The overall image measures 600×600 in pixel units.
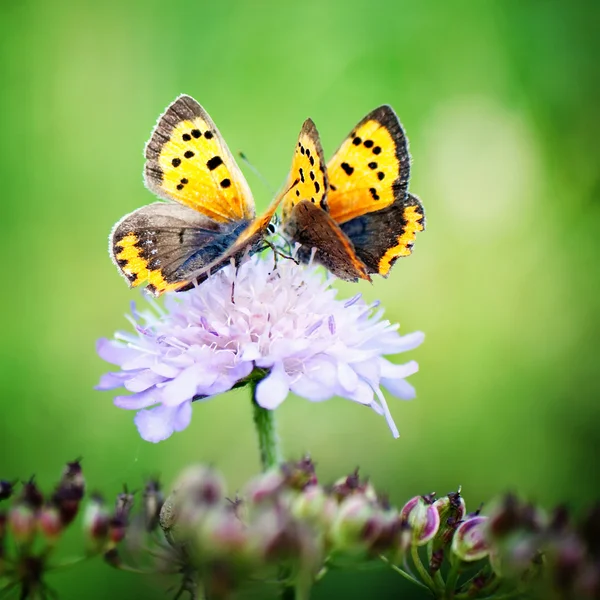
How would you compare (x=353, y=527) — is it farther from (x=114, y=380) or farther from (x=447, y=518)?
(x=114, y=380)

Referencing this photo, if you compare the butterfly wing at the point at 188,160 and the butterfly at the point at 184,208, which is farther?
the butterfly wing at the point at 188,160

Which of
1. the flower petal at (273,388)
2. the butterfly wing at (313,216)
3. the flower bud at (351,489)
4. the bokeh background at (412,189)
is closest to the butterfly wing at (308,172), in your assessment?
the butterfly wing at (313,216)

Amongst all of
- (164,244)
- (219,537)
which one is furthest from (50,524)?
(164,244)

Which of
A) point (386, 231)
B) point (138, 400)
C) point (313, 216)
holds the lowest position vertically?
point (138, 400)

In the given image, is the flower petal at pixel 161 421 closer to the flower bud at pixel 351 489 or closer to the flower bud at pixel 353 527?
the flower bud at pixel 351 489

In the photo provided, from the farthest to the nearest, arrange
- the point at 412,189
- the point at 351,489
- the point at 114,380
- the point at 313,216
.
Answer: the point at 412,189 → the point at 114,380 → the point at 313,216 → the point at 351,489

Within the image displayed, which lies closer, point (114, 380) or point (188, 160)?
point (114, 380)
